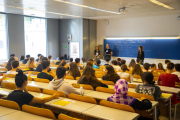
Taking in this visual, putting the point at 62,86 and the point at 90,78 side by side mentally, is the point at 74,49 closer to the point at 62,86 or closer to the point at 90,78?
the point at 90,78

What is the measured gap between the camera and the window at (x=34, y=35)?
39.7 feet

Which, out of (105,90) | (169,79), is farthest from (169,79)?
(105,90)

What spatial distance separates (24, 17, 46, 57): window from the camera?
12086mm

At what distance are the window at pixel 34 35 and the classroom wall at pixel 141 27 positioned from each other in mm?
4202

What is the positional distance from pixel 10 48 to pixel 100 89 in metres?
8.94

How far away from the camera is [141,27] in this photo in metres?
11.7

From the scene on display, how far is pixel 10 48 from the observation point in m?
10.8

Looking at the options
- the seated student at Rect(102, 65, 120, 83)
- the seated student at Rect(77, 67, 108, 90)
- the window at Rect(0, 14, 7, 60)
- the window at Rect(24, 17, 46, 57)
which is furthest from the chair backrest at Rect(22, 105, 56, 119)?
the window at Rect(24, 17, 46, 57)

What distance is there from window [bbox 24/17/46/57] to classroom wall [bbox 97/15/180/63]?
13.8ft

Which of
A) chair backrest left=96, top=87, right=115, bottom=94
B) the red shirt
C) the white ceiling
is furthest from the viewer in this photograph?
the white ceiling

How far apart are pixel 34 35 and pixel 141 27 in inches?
291

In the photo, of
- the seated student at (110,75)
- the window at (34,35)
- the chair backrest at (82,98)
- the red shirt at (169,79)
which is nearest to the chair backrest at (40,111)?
the chair backrest at (82,98)

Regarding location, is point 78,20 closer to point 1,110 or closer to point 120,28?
point 120,28

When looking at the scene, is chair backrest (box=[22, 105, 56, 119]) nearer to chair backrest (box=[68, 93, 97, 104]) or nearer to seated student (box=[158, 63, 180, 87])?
chair backrest (box=[68, 93, 97, 104])
